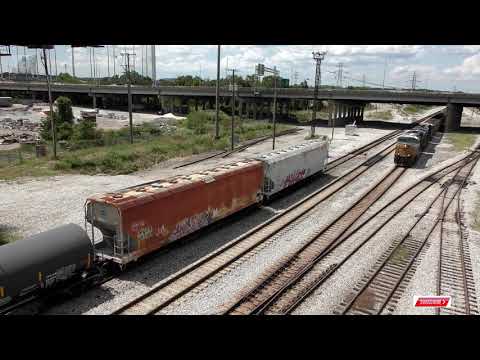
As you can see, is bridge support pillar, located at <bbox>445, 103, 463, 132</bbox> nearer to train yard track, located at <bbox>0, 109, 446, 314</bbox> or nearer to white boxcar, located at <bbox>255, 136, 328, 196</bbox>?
white boxcar, located at <bbox>255, 136, 328, 196</bbox>

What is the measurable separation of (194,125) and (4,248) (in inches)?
2394

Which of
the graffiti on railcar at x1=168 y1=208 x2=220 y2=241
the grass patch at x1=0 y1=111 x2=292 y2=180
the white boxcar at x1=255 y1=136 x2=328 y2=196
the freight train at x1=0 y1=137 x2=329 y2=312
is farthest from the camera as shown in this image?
the grass patch at x1=0 y1=111 x2=292 y2=180

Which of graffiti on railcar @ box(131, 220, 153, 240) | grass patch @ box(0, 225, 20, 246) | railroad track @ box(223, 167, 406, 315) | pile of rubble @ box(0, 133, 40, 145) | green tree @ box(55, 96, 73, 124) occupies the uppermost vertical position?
green tree @ box(55, 96, 73, 124)

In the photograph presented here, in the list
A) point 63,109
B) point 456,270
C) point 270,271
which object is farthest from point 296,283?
point 63,109

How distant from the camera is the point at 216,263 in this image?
57.9 feet

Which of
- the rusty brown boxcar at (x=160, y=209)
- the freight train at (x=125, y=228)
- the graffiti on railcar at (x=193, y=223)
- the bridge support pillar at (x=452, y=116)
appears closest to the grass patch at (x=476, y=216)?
the freight train at (x=125, y=228)

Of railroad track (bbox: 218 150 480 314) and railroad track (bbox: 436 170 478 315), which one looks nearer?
railroad track (bbox: 218 150 480 314)

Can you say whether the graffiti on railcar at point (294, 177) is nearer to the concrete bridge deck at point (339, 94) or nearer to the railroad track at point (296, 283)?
the railroad track at point (296, 283)

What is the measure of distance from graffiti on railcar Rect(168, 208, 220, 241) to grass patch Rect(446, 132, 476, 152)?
42.7 m

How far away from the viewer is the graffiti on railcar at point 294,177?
2809cm

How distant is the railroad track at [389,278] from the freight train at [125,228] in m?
8.29

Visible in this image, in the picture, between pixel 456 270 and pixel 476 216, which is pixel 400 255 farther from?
pixel 476 216

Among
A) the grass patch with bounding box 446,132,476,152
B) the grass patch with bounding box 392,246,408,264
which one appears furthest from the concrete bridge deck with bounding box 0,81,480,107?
the grass patch with bounding box 392,246,408,264

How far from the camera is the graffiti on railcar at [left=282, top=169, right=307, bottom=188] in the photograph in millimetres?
28089
